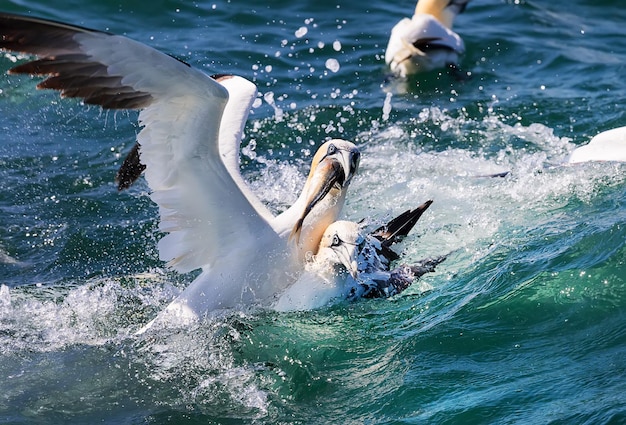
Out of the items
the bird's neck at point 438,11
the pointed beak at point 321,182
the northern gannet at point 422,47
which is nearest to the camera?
the pointed beak at point 321,182

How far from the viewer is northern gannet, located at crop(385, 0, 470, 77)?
10.7m

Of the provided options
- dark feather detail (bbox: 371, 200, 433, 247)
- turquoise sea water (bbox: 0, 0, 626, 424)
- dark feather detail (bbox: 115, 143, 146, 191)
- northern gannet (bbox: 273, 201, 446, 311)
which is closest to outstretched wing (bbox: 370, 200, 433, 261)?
dark feather detail (bbox: 371, 200, 433, 247)

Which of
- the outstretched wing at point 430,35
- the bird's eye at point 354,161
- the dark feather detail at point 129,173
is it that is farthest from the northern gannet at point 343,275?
the outstretched wing at point 430,35

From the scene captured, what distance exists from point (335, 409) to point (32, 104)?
5.87 meters

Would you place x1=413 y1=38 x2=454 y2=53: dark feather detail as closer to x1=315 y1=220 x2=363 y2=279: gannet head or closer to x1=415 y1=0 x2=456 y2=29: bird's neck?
x1=415 y1=0 x2=456 y2=29: bird's neck

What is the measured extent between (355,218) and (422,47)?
3.96 metres

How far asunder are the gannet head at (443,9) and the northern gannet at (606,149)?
4503 mm

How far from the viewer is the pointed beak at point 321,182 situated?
19.0ft

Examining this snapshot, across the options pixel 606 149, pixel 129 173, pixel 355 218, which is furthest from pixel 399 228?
pixel 606 149

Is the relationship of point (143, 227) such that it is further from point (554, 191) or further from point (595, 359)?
point (595, 359)

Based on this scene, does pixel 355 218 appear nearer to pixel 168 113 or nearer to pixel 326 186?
pixel 326 186

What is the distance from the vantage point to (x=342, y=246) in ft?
18.6

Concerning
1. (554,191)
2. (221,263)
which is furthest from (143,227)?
(554,191)

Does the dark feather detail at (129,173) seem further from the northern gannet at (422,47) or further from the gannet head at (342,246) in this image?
the northern gannet at (422,47)
